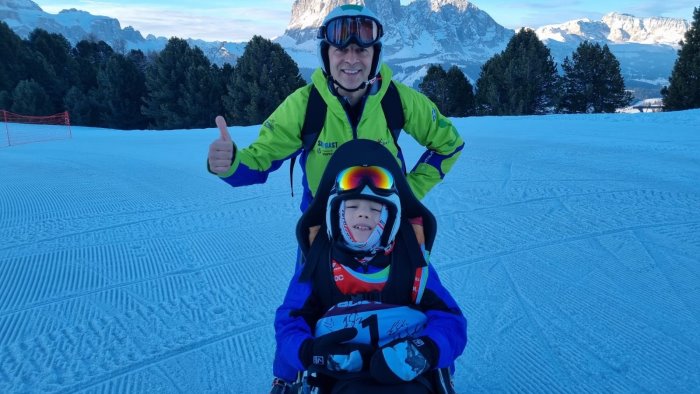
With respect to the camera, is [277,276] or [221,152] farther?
[277,276]

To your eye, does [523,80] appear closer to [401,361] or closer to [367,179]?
[367,179]

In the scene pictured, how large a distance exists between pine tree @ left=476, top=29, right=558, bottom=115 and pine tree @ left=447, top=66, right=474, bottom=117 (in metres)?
1.08

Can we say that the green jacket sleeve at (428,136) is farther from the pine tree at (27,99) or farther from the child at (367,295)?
the pine tree at (27,99)

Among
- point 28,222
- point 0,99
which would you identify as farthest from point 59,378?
point 0,99

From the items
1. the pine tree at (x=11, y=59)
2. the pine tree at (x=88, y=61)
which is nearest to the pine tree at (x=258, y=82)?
the pine tree at (x=88, y=61)

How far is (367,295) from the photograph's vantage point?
202cm

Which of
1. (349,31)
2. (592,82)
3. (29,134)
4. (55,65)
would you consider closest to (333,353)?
(349,31)

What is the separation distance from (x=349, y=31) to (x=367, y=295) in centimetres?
131

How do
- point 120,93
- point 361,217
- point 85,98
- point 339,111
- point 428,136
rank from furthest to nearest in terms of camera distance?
point 120,93 → point 85,98 → point 428,136 → point 339,111 → point 361,217

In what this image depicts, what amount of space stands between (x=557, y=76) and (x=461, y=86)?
18.8ft

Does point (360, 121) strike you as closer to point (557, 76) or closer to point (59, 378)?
point (59, 378)

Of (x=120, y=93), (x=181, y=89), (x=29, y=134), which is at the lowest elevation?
(x=29, y=134)

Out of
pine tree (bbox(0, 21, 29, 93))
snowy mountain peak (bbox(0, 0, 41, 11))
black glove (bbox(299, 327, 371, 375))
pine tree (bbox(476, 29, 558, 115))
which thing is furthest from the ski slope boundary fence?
snowy mountain peak (bbox(0, 0, 41, 11))

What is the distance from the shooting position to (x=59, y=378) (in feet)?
8.65
